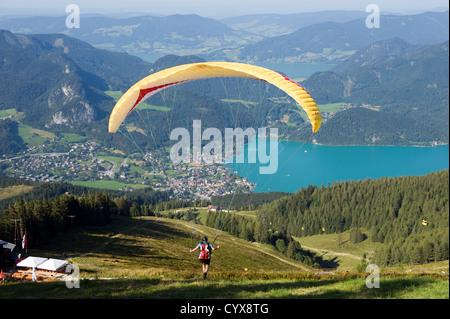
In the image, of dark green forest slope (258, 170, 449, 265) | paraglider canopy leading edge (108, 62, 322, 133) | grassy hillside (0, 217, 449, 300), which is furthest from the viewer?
dark green forest slope (258, 170, 449, 265)

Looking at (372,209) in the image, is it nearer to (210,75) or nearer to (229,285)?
(210,75)

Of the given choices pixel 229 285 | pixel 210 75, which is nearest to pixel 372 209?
pixel 210 75

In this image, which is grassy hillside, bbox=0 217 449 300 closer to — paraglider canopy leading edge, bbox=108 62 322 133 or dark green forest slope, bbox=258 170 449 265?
paraglider canopy leading edge, bbox=108 62 322 133

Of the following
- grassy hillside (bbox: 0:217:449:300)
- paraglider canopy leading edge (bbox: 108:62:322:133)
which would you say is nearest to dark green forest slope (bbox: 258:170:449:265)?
grassy hillside (bbox: 0:217:449:300)

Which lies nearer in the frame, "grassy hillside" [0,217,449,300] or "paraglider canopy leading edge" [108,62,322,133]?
"grassy hillside" [0,217,449,300]

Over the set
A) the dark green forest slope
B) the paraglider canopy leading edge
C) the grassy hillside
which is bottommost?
the dark green forest slope

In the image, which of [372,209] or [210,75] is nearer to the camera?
[210,75]

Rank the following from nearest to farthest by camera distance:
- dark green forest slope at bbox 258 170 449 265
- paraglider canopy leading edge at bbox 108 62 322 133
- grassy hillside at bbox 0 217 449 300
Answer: grassy hillside at bbox 0 217 449 300 < paraglider canopy leading edge at bbox 108 62 322 133 < dark green forest slope at bbox 258 170 449 265

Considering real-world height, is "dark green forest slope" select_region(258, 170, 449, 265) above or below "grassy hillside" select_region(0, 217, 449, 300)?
below
